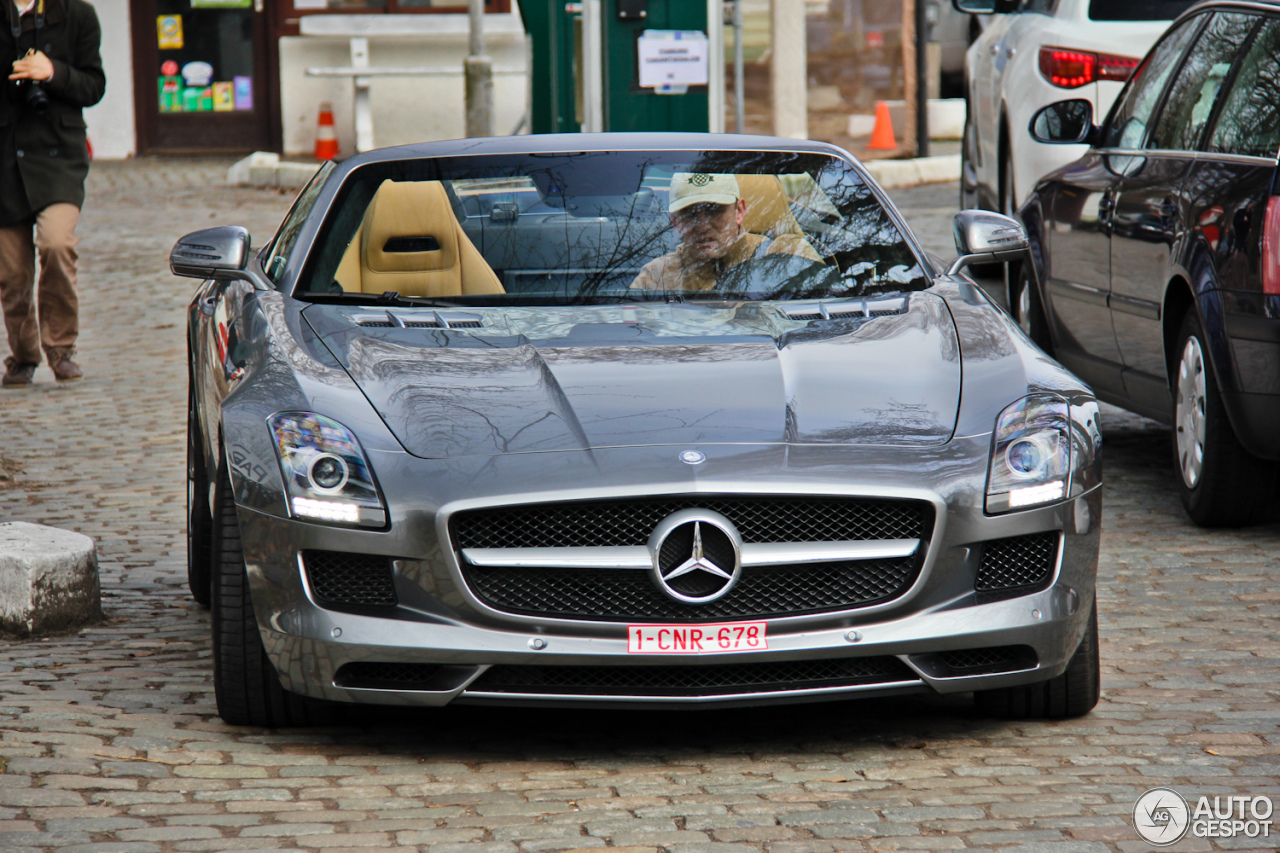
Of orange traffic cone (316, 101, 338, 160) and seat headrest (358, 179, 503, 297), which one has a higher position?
seat headrest (358, 179, 503, 297)

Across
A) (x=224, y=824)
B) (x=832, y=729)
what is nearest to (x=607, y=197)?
(x=832, y=729)

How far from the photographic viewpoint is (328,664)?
13.6 ft

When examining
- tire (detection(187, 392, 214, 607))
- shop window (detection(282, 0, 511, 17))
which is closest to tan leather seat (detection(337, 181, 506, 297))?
tire (detection(187, 392, 214, 607))

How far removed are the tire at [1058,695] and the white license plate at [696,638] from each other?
710 millimetres

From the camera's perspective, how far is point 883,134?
2162 cm

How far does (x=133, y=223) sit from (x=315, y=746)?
1342 centimetres

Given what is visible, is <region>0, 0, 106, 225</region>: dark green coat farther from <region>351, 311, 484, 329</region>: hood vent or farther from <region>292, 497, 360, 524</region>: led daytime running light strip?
<region>292, 497, 360, 524</region>: led daytime running light strip

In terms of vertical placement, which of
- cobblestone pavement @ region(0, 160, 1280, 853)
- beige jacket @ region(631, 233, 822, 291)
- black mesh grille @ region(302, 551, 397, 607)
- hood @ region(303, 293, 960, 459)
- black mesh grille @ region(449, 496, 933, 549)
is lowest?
cobblestone pavement @ region(0, 160, 1280, 853)

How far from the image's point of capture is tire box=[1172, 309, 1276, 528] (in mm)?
6574

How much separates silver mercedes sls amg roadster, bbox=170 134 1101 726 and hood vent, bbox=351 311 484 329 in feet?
0.04

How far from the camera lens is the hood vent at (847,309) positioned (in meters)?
4.99

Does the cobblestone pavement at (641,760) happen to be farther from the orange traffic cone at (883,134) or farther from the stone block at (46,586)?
the orange traffic cone at (883,134)

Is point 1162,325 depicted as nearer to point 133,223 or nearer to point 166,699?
point 166,699

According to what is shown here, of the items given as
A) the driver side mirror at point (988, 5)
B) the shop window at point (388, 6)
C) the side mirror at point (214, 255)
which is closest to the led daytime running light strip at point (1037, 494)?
the side mirror at point (214, 255)
